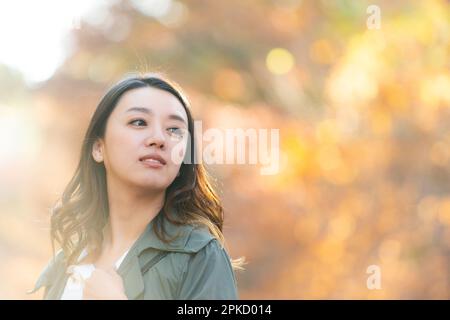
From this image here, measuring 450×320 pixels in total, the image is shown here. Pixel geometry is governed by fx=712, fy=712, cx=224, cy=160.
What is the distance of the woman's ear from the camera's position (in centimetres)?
163

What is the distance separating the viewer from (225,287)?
4.30 feet

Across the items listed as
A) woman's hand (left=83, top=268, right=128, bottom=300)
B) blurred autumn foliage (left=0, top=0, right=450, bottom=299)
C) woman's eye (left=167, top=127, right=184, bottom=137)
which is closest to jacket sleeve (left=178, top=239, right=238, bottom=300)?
woman's hand (left=83, top=268, right=128, bottom=300)

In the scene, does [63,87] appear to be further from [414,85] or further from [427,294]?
[427,294]

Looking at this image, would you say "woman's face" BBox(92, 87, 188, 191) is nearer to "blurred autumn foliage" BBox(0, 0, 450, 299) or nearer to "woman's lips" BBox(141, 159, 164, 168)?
"woman's lips" BBox(141, 159, 164, 168)

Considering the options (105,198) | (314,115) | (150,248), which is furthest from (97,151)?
(314,115)

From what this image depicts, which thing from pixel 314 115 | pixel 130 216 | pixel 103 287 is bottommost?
pixel 103 287

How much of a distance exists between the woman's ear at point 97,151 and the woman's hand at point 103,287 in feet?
1.06

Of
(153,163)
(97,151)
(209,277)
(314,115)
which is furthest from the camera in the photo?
(314,115)

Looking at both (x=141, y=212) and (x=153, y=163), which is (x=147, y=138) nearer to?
(x=153, y=163)

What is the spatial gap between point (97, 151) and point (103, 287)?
39 centimetres

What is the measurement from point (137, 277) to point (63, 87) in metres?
5.40

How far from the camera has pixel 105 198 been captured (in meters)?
→ 1.66
